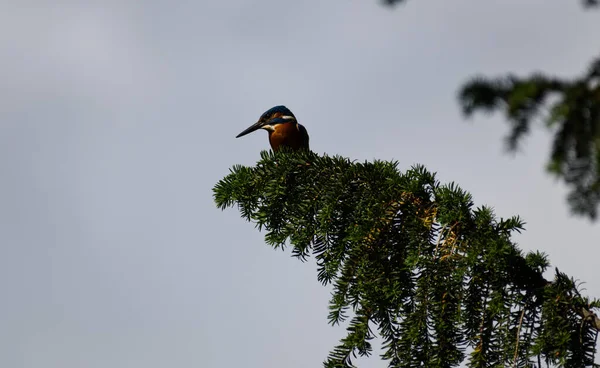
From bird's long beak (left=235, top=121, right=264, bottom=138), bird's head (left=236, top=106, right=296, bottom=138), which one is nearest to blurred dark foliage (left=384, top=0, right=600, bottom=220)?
bird's head (left=236, top=106, right=296, bottom=138)

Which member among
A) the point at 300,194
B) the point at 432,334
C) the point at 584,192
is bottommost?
the point at 584,192

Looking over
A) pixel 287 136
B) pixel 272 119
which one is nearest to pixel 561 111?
pixel 287 136

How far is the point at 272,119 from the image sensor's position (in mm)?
7750

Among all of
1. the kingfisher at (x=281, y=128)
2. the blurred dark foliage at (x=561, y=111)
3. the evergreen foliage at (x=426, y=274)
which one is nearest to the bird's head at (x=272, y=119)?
the kingfisher at (x=281, y=128)

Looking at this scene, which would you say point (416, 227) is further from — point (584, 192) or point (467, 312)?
point (584, 192)

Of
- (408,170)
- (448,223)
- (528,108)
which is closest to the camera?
(528,108)

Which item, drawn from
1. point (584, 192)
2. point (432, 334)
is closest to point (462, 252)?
point (432, 334)

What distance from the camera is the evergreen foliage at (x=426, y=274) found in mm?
3582

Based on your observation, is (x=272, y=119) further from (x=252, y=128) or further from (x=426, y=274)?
(x=426, y=274)

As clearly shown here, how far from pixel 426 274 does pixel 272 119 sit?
4221 mm

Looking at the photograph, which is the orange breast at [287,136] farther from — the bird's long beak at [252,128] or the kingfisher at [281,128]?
the bird's long beak at [252,128]

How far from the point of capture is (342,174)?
14.3 feet

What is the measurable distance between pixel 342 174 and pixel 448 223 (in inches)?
28.0

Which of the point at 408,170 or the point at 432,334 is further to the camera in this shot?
the point at 408,170
